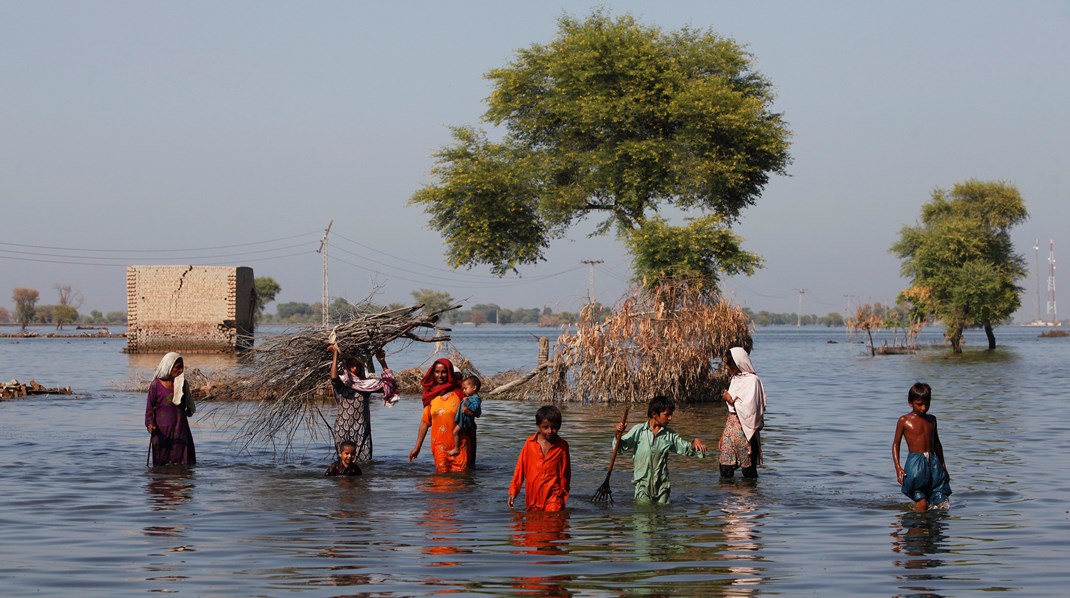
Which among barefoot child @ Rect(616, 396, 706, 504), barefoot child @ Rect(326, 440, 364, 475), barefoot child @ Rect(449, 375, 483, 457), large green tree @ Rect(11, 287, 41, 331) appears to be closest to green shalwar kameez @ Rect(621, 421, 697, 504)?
barefoot child @ Rect(616, 396, 706, 504)

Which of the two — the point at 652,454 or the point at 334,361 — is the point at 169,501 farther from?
the point at 652,454

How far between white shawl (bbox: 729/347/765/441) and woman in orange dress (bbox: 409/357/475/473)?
10.6 ft

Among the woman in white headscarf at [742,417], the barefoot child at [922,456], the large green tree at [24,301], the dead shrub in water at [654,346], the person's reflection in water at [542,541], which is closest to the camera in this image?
the person's reflection in water at [542,541]

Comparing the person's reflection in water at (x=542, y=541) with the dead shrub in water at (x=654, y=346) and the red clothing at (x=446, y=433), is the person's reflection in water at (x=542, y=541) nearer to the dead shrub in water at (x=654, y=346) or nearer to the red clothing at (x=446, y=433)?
the red clothing at (x=446, y=433)

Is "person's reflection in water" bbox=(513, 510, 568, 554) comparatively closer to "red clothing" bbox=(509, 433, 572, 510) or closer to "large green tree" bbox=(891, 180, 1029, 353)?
"red clothing" bbox=(509, 433, 572, 510)

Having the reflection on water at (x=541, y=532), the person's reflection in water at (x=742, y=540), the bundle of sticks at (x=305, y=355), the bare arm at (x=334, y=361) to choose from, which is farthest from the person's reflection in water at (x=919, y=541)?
the bare arm at (x=334, y=361)

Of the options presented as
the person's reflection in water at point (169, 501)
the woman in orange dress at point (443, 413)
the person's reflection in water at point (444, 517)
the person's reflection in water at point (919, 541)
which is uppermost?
the woman in orange dress at point (443, 413)

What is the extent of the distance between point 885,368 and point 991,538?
134 ft

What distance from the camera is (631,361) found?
2642 centimetres

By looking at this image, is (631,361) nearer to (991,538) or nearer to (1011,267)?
(991,538)

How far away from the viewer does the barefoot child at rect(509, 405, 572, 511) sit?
10.6m

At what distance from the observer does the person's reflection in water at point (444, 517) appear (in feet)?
30.5

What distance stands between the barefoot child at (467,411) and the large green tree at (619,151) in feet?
55.4

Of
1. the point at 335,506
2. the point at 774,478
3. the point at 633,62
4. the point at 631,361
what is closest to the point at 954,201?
the point at 633,62
